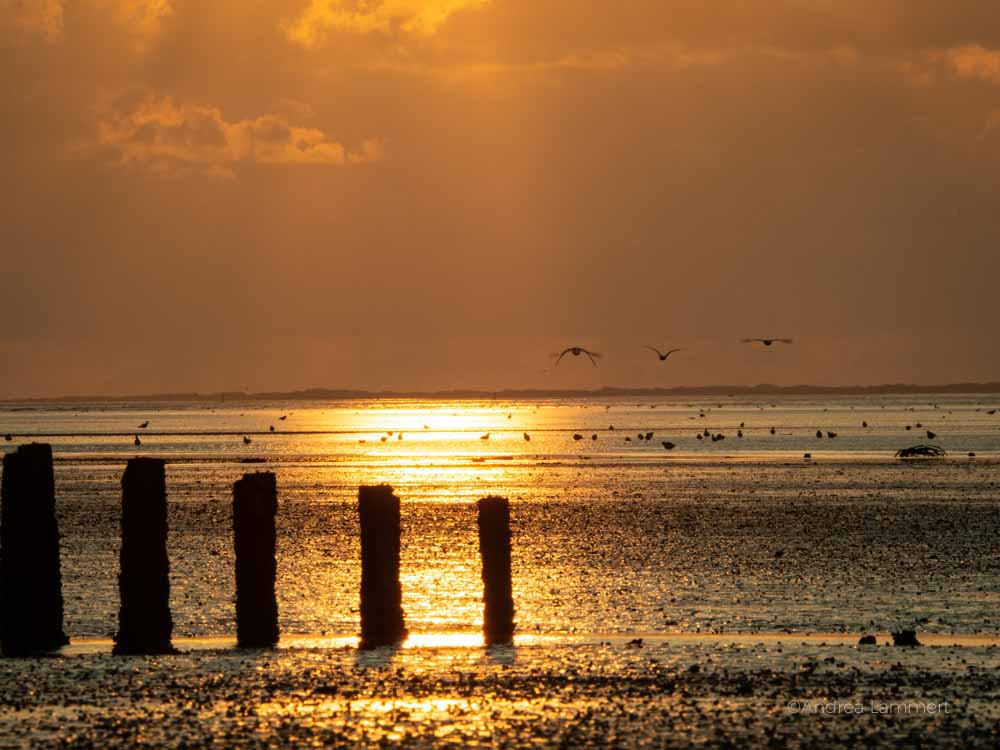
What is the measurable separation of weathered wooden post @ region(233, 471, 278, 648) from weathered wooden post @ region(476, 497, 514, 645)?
2865 mm

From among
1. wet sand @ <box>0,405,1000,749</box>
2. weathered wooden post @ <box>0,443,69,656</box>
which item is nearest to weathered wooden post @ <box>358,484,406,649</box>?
wet sand @ <box>0,405,1000,749</box>

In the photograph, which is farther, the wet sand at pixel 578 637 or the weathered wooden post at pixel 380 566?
the weathered wooden post at pixel 380 566

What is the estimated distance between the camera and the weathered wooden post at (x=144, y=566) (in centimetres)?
2075

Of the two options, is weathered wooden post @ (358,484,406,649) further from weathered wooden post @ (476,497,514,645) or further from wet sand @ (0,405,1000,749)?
weathered wooden post @ (476,497,514,645)

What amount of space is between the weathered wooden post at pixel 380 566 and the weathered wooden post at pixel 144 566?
2.64 metres

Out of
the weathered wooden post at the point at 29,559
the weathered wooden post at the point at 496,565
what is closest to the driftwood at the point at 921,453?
the weathered wooden post at the point at 496,565

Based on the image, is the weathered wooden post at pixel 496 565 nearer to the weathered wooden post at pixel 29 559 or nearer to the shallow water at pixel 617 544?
the shallow water at pixel 617 544

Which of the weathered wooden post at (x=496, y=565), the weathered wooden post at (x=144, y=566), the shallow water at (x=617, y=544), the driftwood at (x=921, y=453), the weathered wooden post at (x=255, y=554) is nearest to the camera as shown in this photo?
the weathered wooden post at (x=144, y=566)

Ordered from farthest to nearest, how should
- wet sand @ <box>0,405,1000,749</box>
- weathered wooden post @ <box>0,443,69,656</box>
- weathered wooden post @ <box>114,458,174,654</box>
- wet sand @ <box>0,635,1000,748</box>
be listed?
weathered wooden post @ <box>0,443,69,656</box>, weathered wooden post @ <box>114,458,174,654</box>, wet sand @ <box>0,405,1000,749</box>, wet sand @ <box>0,635,1000,748</box>

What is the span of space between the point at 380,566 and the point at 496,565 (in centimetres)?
161

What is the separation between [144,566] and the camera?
69.3ft

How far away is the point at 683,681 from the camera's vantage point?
18000 mm

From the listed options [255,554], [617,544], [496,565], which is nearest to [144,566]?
[255,554]

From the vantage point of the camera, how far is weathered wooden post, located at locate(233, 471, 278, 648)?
2139 centimetres
